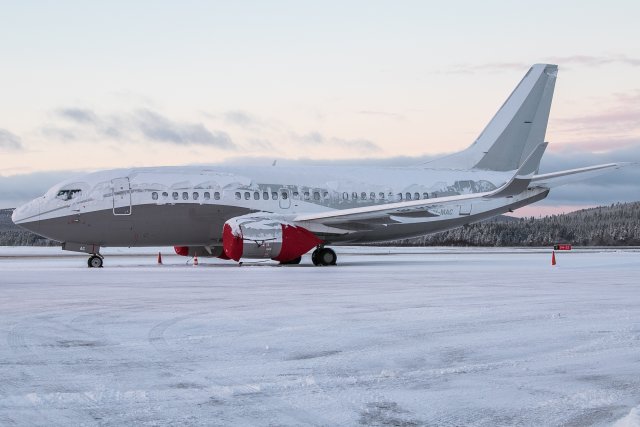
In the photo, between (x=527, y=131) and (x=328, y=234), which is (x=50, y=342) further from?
(x=527, y=131)

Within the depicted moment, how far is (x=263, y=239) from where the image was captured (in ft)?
102

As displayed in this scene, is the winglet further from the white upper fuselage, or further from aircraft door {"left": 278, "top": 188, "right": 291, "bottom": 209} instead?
aircraft door {"left": 278, "top": 188, "right": 291, "bottom": 209}

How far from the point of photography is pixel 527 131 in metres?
39.4

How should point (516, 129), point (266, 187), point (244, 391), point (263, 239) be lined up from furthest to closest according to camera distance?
point (516, 129) < point (266, 187) < point (263, 239) < point (244, 391)

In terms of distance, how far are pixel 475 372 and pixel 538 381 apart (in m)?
0.68

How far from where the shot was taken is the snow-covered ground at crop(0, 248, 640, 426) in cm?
622

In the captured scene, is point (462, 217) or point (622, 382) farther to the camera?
point (462, 217)

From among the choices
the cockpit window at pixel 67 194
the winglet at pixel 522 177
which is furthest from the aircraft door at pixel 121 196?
the winglet at pixel 522 177

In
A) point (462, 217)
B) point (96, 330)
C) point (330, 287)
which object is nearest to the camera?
point (96, 330)

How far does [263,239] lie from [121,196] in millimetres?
5918

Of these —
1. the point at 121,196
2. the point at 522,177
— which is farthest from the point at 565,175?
the point at 121,196

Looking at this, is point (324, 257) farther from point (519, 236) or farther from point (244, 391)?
point (519, 236)

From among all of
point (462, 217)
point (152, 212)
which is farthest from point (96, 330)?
point (462, 217)

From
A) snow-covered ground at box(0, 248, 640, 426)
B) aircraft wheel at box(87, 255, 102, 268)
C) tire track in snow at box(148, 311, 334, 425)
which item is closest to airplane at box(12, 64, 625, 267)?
aircraft wheel at box(87, 255, 102, 268)
